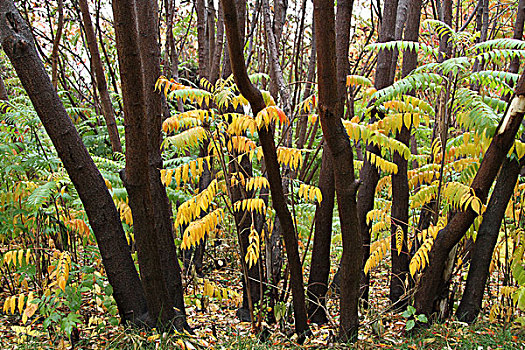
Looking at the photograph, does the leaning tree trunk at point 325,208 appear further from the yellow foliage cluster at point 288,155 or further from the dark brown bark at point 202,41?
the dark brown bark at point 202,41

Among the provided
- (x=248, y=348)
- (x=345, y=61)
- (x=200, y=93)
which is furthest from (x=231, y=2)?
(x=248, y=348)

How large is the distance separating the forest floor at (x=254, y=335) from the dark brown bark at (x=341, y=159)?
0.93ft

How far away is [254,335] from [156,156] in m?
1.51

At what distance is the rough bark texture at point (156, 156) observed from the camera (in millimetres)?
3049

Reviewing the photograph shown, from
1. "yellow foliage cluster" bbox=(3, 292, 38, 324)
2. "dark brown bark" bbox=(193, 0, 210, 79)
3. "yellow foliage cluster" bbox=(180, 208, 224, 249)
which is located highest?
"dark brown bark" bbox=(193, 0, 210, 79)

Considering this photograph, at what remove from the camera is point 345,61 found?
3.12 meters

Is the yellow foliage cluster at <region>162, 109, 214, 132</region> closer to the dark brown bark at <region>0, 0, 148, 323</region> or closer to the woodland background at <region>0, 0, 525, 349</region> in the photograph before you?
the woodland background at <region>0, 0, 525, 349</region>

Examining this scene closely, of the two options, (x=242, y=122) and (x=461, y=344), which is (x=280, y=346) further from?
(x=242, y=122)

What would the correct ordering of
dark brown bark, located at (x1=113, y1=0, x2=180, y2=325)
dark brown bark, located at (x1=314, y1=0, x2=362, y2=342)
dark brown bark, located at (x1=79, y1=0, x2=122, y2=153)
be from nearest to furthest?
dark brown bark, located at (x1=314, y1=0, x2=362, y2=342)
dark brown bark, located at (x1=113, y1=0, x2=180, y2=325)
dark brown bark, located at (x1=79, y1=0, x2=122, y2=153)

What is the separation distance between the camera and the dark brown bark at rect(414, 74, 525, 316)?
265 centimetres

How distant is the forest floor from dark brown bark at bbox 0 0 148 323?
0.94ft

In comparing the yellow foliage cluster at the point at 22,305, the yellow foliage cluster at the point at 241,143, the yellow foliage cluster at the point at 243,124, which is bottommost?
the yellow foliage cluster at the point at 22,305

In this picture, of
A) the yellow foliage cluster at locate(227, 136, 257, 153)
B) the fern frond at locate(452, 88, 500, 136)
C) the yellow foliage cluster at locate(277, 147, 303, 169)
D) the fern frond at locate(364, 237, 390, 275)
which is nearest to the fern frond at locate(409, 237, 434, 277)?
the fern frond at locate(364, 237, 390, 275)

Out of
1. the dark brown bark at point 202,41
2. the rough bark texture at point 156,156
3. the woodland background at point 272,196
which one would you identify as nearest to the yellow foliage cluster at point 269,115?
the woodland background at point 272,196
